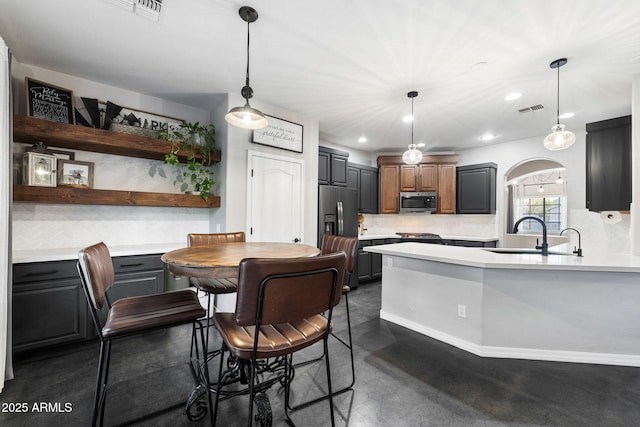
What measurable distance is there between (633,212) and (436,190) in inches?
119

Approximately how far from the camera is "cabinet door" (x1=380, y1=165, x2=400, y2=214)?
5.64m

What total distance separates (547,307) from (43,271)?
4.44 meters

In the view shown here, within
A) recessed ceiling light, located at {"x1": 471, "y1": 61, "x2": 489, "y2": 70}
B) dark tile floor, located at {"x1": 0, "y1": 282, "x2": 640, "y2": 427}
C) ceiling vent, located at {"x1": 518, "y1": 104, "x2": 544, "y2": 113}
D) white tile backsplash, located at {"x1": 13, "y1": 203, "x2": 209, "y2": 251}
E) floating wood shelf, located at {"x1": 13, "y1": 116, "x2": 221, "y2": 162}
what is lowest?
dark tile floor, located at {"x1": 0, "y1": 282, "x2": 640, "y2": 427}

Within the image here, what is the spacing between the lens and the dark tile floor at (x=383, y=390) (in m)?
1.60

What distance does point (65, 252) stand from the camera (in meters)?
2.46

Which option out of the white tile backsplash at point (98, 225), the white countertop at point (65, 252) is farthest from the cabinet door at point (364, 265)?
the white countertop at point (65, 252)

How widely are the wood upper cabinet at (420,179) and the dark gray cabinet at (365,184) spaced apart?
6.2 inches

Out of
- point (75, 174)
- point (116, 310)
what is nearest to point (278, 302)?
point (116, 310)

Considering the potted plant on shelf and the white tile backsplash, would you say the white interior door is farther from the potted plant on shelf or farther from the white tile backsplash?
the white tile backsplash

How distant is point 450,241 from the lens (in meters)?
5.15

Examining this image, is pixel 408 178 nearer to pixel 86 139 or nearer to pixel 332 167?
pixel 332 167

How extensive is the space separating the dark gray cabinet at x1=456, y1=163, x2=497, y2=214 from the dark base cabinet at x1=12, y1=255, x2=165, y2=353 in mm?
5766

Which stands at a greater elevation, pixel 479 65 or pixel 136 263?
pixel 479 65

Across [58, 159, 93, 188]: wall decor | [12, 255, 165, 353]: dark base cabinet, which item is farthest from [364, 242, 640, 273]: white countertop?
[58, 159, 93, 188]: wall decor
